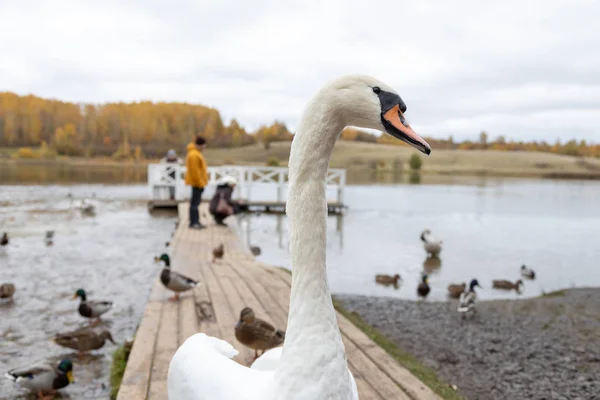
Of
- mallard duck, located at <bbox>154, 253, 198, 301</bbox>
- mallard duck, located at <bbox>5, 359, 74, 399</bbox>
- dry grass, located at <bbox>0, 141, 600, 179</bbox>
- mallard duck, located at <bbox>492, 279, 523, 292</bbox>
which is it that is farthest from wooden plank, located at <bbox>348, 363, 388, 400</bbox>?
dry grass, located at <bbox>0, 141, 600, 179</bbox>

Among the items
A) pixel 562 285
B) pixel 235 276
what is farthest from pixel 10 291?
pixel 562 285

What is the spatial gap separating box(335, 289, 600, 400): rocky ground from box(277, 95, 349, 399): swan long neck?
13.2 ft

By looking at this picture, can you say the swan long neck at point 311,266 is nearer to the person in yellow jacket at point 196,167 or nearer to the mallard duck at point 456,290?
the mallard duck at point 456,290

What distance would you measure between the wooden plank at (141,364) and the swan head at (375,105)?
106 inches

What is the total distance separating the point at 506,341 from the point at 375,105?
6295mm

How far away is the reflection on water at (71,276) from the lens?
5.66 metres

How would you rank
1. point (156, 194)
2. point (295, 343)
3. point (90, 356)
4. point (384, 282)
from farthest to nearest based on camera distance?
point (156, 194), point (384, 282), point (90, 356), point (295, 343)

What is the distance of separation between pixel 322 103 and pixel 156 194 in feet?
71.8

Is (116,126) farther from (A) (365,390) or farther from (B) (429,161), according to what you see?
(A) (365,390)

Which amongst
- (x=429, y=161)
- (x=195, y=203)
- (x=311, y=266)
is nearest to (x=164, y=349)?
(x=311, y=266)

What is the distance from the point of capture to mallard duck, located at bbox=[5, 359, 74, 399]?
4645mm

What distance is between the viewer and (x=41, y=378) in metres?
4.64

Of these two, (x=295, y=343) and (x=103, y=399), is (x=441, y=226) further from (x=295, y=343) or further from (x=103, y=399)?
(x=295, y=343)

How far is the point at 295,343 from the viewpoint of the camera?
2.02m
